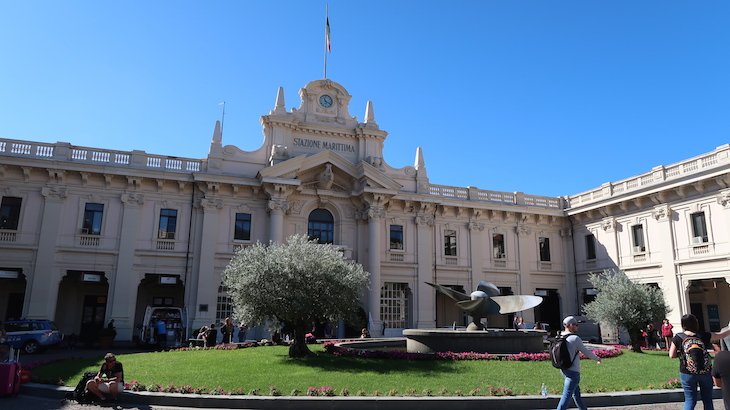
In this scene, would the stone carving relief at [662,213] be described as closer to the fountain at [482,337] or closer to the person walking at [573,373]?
the fountain at [482,337]

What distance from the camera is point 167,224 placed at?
3003 cm

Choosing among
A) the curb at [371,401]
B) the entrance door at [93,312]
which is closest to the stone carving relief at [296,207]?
the entrance door at [93,312]

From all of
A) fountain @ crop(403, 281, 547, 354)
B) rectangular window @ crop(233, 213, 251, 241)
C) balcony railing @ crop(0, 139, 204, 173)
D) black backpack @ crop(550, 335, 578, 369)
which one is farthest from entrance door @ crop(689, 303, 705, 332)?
balcony railing @ crop(0, 139, 204, 173)

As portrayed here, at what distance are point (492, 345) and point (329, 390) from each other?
322 inches

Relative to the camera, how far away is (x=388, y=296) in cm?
3369

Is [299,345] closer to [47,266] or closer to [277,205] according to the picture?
[277,205]

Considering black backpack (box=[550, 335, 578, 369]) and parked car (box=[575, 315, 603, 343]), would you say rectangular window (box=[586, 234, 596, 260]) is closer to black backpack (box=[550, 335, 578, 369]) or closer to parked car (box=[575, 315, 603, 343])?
parked car (box=[575, 315, 603, 343])

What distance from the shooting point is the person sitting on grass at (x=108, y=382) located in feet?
37.3

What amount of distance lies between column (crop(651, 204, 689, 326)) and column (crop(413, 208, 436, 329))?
13673mm

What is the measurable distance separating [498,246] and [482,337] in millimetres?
20142

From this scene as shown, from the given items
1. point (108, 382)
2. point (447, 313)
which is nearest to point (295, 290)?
point (108, 382)

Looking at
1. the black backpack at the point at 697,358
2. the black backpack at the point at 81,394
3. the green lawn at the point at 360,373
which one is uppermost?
the black backpack at the point at 697,358

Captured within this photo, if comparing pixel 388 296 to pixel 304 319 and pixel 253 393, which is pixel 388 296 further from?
pixel 253 393

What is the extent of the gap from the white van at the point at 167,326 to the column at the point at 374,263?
10926mm
